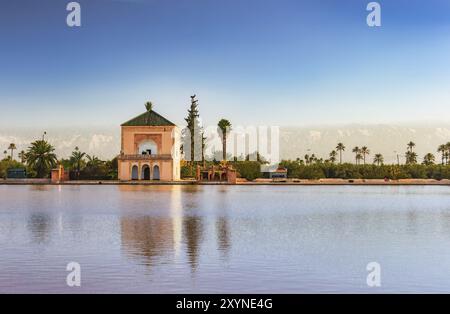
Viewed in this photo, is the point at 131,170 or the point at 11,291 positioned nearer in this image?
the point at 11,291

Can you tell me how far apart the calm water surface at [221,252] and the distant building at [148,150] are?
3470cm

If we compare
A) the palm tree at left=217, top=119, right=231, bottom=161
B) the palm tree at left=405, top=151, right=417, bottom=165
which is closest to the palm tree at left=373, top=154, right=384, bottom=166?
the palm tree at left=405, top=151, right=417, bottom=165

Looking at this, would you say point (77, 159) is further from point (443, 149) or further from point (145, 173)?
point (443, 149)

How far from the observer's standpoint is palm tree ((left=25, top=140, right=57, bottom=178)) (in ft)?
189

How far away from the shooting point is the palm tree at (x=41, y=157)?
57531 mm

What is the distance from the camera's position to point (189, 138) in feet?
208

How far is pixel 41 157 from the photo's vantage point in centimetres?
5750

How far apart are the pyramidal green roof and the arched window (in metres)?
1.62

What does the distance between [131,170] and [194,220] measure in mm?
37667

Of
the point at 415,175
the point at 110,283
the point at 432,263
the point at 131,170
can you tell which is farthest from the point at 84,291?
the point at 415,175

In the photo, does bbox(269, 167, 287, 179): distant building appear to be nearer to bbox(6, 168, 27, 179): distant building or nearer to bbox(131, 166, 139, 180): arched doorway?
bbox(131, 166, 139, 180): arched doorway

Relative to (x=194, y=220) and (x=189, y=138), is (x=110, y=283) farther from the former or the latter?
(x=189, y=138)

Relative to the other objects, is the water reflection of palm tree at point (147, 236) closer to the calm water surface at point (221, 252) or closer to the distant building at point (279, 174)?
the calm water surface at point (221, 252)
